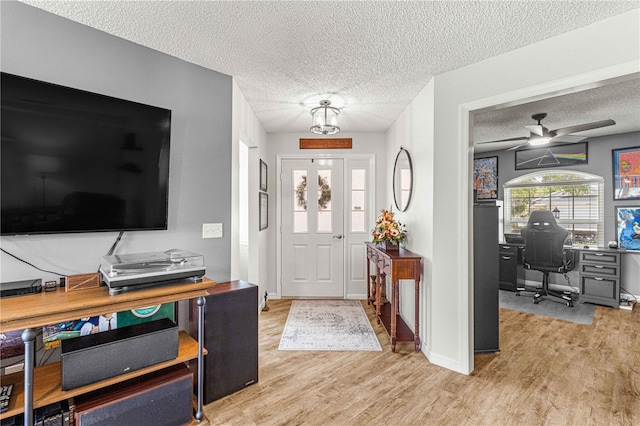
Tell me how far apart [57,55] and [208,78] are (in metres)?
0.96

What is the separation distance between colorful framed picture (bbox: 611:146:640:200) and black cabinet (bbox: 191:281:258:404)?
5412 mm

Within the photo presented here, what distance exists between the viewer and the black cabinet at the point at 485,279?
111 inches

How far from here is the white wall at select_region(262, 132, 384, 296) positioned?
14.7 feet

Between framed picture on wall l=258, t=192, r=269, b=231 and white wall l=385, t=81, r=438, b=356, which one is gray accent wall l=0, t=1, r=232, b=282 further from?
white wall l=385, t=81, r=438, b=356

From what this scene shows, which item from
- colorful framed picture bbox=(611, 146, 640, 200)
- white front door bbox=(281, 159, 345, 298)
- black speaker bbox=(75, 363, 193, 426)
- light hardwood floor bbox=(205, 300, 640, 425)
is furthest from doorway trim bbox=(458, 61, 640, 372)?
colorful framed picture bbox=(611, 146, 640, 200)

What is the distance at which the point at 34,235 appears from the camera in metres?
1.69

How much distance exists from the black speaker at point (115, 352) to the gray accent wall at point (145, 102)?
0.51 metres

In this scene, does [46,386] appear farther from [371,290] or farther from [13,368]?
[371,290]

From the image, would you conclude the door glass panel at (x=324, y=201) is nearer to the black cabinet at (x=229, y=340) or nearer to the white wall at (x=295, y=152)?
the white wall at (x=295, y=152)

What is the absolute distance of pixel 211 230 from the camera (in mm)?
2465

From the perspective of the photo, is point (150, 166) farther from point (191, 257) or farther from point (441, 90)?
point (441, 90)

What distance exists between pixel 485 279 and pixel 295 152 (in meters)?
2.96

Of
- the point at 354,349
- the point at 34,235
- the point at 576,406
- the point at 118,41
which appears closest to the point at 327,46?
the point at 118,41

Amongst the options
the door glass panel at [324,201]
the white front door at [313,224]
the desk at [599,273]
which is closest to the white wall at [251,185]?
the white front door at [313,224]
